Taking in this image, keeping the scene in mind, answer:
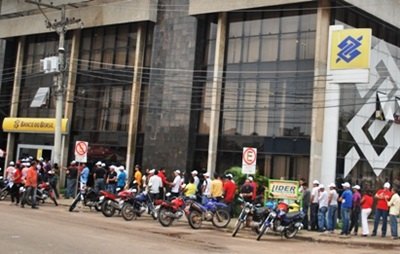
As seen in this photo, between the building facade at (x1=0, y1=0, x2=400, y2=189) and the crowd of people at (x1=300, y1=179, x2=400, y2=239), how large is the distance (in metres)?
6.55

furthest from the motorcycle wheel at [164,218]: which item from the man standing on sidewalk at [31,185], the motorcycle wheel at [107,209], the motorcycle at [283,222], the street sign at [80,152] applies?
the street sign at [80,152]

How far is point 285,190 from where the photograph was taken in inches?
834

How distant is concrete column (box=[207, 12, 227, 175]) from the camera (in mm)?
32219

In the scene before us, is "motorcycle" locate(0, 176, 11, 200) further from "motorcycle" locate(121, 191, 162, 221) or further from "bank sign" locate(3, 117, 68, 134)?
"bank sign" locate(3, 117, 68, 134)

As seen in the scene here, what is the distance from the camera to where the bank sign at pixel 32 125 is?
4008 cm

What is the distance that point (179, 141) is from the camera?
1309 inches

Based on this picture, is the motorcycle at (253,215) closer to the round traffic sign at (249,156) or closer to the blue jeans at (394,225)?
the round traffic sign at (249,156)

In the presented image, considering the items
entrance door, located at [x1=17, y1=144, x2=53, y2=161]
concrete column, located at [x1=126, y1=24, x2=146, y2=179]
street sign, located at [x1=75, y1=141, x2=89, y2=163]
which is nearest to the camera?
street sign, located at [x1=75, y1=141, x2=89, y2=163]

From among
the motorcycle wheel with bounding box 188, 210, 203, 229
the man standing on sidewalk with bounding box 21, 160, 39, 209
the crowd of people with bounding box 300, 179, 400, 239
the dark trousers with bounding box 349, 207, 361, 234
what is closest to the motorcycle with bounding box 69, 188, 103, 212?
the man standing on sidewalk with bounding box 21, 160, 39, 209

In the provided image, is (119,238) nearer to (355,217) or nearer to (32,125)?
(355,217)

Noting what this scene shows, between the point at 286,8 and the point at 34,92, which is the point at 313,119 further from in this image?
the point at 34,92

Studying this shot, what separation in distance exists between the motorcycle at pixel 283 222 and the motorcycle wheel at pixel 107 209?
618 centimetres

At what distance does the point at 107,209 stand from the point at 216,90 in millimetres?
12980

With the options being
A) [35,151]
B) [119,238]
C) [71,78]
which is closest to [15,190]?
[119,238]
